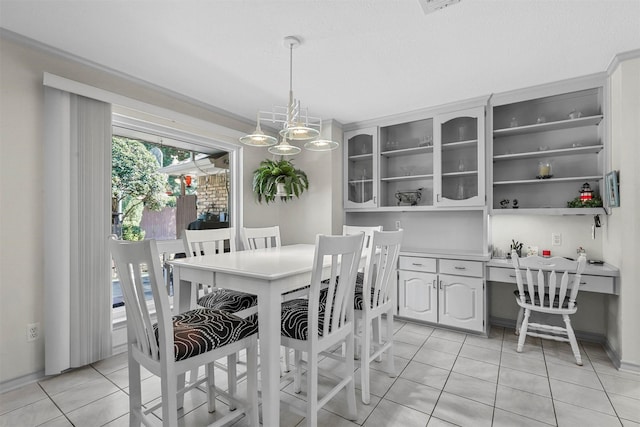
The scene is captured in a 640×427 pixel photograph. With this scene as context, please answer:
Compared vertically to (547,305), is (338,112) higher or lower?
higher

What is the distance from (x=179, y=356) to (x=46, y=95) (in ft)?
7.16

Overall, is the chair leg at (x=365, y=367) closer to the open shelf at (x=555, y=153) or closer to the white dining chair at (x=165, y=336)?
the white dining chair at (x=165, y=336)

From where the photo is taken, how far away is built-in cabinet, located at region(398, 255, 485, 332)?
122 inches

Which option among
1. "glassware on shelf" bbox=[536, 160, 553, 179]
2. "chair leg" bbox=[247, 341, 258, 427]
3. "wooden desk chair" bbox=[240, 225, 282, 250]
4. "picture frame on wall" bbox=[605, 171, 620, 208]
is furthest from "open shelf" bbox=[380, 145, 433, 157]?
"chair leg" bbox=[247, 341, 258, 427]

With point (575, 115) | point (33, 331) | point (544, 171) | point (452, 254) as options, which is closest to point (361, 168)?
point (452, 254)

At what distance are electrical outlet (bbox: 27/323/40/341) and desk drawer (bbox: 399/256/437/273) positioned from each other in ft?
10.4

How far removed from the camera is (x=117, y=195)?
2.85 meters

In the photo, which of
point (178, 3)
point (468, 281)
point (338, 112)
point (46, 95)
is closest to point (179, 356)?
point (178, 3)

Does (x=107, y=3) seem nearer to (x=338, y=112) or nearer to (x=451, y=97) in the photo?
(x=338, y=112)

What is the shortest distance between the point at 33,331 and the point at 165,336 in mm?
1679

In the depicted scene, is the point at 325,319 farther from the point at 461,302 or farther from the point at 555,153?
the point at 555,153

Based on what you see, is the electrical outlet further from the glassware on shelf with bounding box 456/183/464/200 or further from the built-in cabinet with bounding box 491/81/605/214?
the built-in cabinet with bounding box 491/81/605/214

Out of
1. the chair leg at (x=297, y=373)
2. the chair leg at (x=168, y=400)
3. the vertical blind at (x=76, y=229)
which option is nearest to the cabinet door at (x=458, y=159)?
the chair leg at (x=297, y=373)

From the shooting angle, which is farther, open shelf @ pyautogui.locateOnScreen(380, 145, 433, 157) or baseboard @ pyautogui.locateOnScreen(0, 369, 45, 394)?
open shelf @ pyautogui.locateOnScreen(380, 145, 433, 157)
